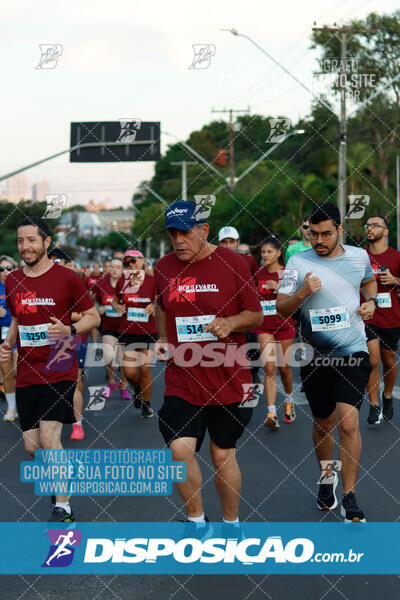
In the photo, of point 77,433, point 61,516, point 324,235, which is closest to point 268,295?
point 77,433

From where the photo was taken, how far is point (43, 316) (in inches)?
223

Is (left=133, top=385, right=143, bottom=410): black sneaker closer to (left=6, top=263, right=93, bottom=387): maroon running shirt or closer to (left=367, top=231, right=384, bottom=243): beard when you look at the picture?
(left=367, top=231, right=384, bottom=243): beard

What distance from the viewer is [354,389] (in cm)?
557

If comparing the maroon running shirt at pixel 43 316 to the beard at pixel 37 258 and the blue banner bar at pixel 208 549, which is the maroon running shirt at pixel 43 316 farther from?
the blue banner bar at pixel 208 549

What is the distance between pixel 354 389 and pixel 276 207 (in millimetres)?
36421

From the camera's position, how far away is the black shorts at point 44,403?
18.4 feet

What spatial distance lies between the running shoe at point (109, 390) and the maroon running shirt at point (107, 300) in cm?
86

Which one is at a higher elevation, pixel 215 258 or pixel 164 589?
pixel 215 258

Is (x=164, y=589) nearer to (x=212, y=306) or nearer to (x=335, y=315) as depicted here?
(x=212, y=306)

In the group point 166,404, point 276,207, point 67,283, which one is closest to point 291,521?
point 166,404

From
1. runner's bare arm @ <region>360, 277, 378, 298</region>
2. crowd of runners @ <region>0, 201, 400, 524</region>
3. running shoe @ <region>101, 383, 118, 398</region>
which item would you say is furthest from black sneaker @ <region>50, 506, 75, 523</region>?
running shoe @ <region>101, 383, 118, 398</region>

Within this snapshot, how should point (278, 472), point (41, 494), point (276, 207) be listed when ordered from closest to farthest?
1. point (41, 494)
2. point (278, 472)
3. point (276, 207)

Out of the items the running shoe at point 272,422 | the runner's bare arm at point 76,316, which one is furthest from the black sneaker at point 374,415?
the runner's bare arm at point 76,316

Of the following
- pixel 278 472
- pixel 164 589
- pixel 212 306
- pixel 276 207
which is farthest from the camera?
pixel 276 207
